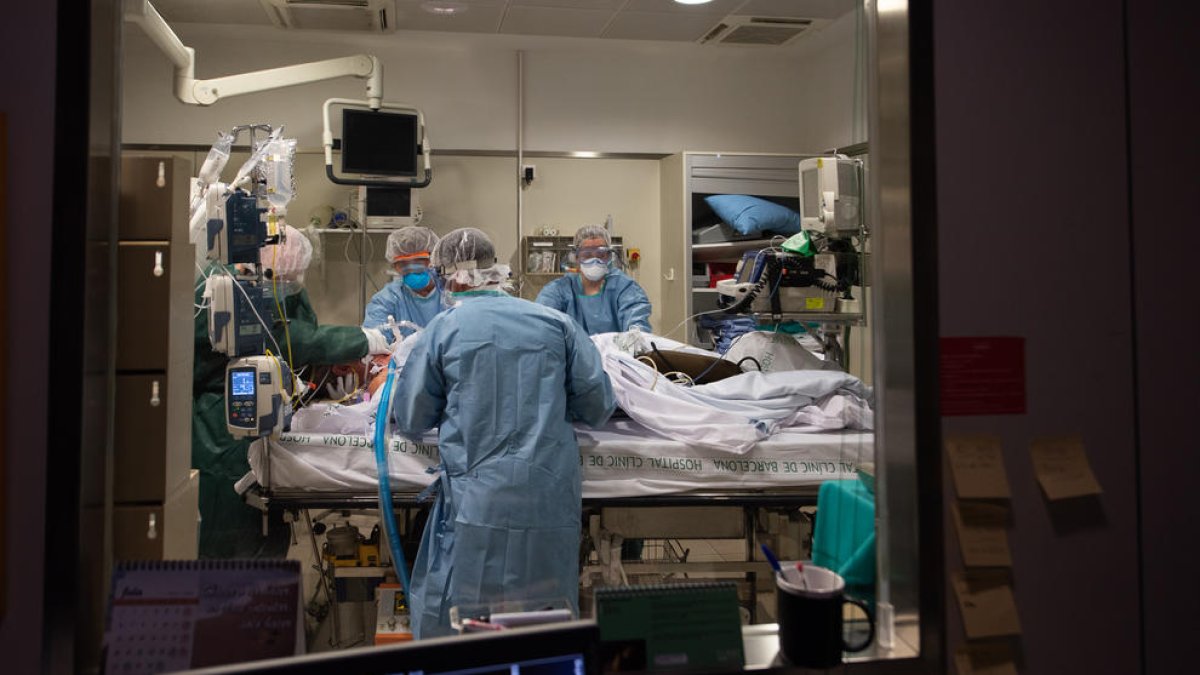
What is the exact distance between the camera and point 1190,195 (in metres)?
1.44

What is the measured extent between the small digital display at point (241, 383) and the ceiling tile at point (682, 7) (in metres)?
3.65

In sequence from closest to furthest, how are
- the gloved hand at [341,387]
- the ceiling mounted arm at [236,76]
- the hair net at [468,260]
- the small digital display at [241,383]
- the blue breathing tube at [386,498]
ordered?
the small digital display at [241,383] < the blue breathing tube at [386,498] < the hair net at [468,260] < the ceiling mounted arm at [236,76] < the gloved hand at [341,387]

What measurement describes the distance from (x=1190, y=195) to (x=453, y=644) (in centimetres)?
149

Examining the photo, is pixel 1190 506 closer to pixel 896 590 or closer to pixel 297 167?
pixel 896 590

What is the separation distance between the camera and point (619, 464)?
2682 millimetres

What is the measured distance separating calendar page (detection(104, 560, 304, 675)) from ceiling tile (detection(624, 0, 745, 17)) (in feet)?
14.9

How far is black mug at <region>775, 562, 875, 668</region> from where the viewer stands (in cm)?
126

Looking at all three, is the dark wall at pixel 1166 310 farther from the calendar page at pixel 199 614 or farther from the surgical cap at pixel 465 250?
the surgical cap at pixel 465 250

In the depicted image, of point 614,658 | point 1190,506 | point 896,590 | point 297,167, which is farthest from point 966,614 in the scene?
point 297,167

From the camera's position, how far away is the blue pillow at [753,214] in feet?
17.3

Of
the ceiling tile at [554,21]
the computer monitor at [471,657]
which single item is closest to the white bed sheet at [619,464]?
the computer monitor at [471,657]

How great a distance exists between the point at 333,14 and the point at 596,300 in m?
2.49

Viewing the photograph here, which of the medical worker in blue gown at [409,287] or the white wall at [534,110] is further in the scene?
the white wall at [534,110]

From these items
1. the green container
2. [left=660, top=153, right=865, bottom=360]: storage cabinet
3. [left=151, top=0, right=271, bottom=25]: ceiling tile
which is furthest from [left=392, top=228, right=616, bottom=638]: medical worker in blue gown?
[left=151, top=0, right=271, bottom=25]: ceiling tile
